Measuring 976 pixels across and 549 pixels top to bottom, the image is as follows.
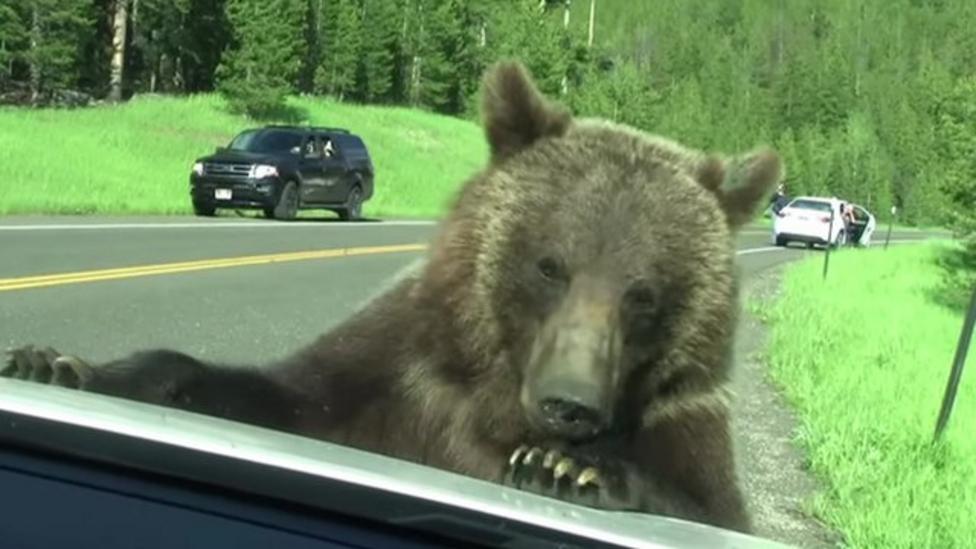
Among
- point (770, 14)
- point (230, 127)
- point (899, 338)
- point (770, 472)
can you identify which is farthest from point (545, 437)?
point (770, 14)

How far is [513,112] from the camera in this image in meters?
4.70

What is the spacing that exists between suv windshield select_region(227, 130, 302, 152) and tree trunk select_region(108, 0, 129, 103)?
122ft

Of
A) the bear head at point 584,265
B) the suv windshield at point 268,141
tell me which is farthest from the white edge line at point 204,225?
the bear head at point 584,265

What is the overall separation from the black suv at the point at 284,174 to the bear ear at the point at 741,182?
26580 millimetres

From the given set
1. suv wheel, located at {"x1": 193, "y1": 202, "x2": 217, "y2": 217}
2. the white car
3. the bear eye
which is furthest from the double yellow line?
the white car

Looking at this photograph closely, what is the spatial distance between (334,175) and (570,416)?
2924cm

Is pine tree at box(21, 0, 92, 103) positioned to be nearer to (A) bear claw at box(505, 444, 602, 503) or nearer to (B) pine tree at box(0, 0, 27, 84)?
(B) pine tree at box(0, 0, 27, 84)

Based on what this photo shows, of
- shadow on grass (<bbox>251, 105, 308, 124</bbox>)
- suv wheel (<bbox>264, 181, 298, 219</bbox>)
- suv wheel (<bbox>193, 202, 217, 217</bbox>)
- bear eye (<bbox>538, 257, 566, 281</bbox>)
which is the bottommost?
suv wheel (<bbox>193, 202, 217, 217</bbox>)

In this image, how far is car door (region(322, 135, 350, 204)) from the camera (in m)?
32.7

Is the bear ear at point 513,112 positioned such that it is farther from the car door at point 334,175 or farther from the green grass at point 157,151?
the car door at point 334,175

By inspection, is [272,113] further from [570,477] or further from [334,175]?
[570,477]

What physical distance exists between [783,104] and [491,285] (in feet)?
292

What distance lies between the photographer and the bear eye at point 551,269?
179 inches

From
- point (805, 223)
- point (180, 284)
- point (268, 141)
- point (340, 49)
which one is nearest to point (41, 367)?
point (180, 284)
